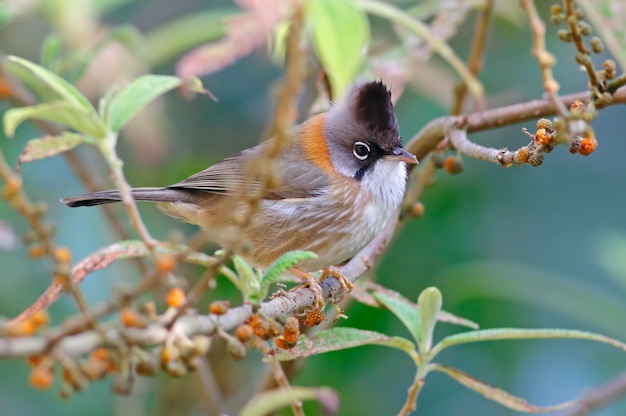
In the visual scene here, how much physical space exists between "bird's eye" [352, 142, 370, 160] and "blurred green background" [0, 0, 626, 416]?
0.61 metres

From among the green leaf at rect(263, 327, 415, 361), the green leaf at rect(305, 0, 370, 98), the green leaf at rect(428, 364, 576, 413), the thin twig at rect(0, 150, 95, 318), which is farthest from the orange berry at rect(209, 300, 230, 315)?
the green leaf at rect(428, 364, 576, 413)

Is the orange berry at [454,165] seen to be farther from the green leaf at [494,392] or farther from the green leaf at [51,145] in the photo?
the green leaf at [51,145]

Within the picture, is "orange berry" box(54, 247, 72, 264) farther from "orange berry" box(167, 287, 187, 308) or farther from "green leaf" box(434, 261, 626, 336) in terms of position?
"green leaf" box(434, 261, 626, 336)

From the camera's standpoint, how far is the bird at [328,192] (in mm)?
3316

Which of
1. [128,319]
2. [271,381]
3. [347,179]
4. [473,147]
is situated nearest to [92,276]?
[347,179]

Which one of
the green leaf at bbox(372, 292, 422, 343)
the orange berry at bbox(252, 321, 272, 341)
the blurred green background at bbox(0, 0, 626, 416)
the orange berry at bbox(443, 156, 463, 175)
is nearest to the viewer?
the orange berry at bbox(252, 321, 272, 341)

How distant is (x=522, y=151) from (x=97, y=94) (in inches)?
111

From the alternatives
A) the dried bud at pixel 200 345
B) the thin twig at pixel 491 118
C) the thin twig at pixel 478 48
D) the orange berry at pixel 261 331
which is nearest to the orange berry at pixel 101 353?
the dried bud at pixel 200 345

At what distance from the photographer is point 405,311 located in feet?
7.70

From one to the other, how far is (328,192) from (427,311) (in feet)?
4.57

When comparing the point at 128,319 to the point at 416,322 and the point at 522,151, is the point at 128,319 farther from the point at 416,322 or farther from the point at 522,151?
the point at 416,322

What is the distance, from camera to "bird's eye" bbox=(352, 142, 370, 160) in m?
3.58

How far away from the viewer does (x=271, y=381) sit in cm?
262

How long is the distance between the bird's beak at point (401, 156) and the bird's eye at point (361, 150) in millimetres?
184
